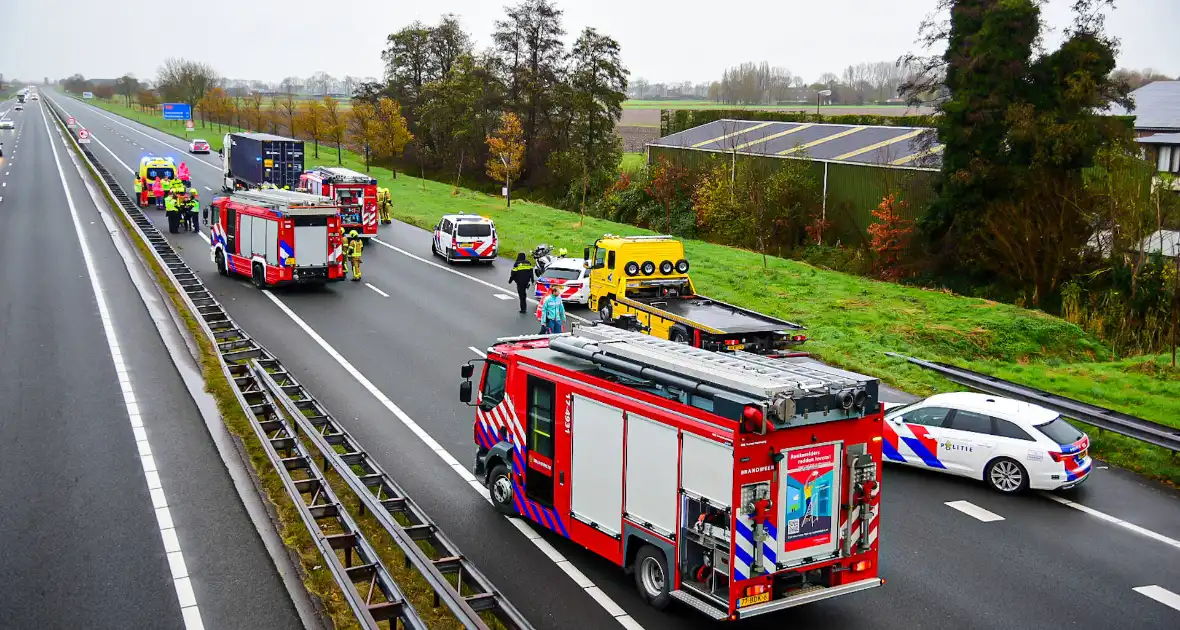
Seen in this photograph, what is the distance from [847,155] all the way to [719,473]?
140 ft

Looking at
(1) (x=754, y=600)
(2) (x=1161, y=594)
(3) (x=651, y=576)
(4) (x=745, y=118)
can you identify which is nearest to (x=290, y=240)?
(3) (x=651, y=576)

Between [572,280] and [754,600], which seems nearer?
[754,600]

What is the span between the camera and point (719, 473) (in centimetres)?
1005

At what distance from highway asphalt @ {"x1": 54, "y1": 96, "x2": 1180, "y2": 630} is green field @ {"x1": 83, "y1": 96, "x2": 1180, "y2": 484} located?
2.39 m

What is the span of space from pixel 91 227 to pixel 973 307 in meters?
36.7

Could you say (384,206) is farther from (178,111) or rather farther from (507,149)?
(178,111)

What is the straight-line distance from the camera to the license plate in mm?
10055

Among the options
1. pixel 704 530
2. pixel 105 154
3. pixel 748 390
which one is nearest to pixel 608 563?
pixel 704 530

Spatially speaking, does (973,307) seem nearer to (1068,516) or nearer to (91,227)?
(1068,516)

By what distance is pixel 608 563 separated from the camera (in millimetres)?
12648

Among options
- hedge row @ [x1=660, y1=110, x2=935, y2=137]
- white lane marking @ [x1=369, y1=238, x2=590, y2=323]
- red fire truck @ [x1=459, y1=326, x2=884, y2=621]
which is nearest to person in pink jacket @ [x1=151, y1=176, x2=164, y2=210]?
white lane marking @ [x1=369, y1=238, x2=590, y2=323]

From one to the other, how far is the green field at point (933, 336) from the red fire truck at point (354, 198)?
10.7ft

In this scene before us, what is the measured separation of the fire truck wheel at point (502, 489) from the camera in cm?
1395

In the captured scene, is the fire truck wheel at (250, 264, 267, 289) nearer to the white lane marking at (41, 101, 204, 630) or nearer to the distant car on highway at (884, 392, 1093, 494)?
the white lane marking at (41, 101, 204, 630)
